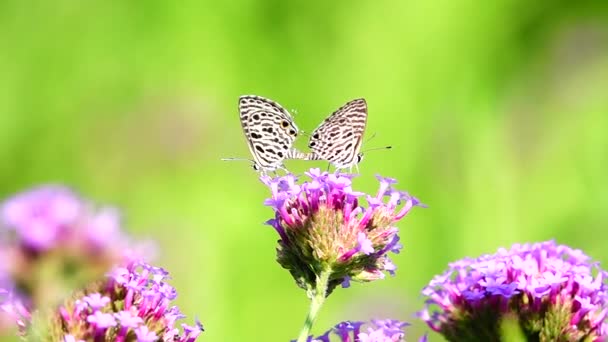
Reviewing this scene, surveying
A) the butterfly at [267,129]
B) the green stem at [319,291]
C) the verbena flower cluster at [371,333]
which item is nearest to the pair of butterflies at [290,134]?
the butterfly at [267,129]

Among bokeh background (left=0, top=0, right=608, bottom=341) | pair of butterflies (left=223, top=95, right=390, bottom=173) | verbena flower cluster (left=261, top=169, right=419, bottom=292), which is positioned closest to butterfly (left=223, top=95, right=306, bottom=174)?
pair of butterflies (left=223, top=95, right=390, bottom=173)

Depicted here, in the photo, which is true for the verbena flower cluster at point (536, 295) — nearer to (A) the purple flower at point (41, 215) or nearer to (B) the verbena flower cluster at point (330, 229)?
(B) the verbena flower cluster at point (330, 229)

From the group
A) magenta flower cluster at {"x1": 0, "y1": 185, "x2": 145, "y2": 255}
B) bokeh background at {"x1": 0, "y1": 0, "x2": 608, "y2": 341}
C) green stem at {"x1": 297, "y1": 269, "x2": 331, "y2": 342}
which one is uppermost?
bokeh background at {"x1": 0, "y1": 0, "x2": 608, "y2": 341}

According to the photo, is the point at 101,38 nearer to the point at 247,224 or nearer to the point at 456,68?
the point at 247,224

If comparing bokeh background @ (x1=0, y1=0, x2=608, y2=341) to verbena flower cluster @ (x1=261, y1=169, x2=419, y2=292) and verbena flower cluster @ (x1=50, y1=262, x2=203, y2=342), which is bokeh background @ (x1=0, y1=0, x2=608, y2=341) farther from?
verbena flower cluster @ (x1=50, y1=262, x2=203, y2=342)

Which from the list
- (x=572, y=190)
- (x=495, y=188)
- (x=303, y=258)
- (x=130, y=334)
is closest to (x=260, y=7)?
(x=495, y=188)

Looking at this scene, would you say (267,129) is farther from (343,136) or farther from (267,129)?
(343,136)
